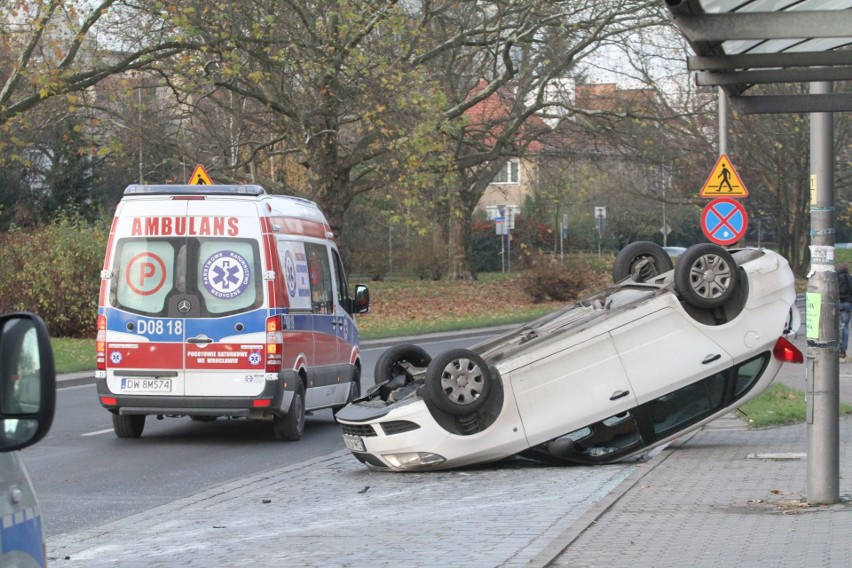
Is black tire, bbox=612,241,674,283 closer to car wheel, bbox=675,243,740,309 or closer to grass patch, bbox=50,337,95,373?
car wheel, bbox=675,243,740,309

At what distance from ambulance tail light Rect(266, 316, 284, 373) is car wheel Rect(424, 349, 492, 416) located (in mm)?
2827

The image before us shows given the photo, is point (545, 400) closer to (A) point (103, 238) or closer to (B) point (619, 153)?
(A) point (103, 238)

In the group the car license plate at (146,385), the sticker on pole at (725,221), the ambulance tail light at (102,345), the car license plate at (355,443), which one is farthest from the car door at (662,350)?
the sticker on pole at (725,221)

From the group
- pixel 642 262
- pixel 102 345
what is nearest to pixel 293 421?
pixel 102 345

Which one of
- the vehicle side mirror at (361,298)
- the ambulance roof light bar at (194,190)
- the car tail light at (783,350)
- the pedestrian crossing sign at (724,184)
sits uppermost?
the pedestrian crossing sign at (724,184)

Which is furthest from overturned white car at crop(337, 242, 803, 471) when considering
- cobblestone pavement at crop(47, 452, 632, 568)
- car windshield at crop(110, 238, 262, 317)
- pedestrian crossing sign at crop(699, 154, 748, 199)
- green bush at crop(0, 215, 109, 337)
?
green bush at crop(0, 215, 109, 337)

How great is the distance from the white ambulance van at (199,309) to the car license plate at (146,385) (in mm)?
10

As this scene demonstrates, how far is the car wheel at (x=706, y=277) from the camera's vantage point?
1080cm

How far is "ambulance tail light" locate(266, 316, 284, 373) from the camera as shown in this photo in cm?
1287

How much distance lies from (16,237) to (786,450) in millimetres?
20626

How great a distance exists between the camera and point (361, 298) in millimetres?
15305

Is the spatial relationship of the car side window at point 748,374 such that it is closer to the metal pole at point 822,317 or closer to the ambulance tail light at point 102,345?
the metal pole at point 822,317

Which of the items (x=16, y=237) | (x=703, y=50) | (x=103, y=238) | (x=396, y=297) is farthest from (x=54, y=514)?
(x=396, y=297)

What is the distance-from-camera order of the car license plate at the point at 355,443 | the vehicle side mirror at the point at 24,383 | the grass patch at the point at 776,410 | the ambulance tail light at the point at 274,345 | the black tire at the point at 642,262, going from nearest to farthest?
the vehicle side mirror at the point at 24,383
the car license plate at the point at 355,443
the ambulance tail light at the point at 274,345
the black tire at the point at 642,262
the grass patch at the point at 776,410
